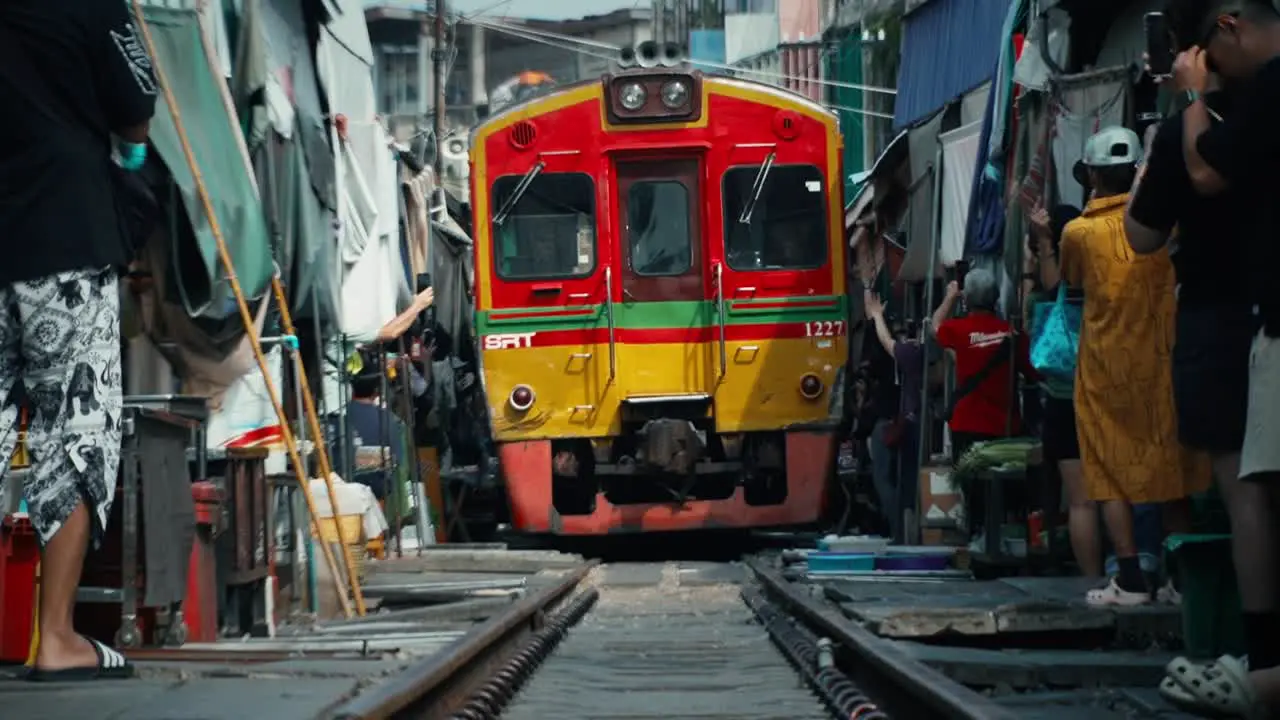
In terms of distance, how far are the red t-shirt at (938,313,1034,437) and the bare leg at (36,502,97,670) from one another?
20.5 ft

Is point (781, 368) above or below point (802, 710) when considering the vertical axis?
above

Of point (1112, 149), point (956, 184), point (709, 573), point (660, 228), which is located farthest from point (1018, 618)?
point (956, 184)

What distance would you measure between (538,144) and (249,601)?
6791 mm

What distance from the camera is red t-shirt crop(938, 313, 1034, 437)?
10.5 meters

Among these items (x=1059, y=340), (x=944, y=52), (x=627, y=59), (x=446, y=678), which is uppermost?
(x=944, y=52)

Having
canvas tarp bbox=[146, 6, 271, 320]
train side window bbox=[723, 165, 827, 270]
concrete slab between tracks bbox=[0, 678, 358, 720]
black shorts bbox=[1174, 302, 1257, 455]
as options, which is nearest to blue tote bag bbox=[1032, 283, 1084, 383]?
black shorts bbox=[1174, 302, 1257, 455]

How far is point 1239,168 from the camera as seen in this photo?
4.59 meters

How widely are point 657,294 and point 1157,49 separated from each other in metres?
7.02

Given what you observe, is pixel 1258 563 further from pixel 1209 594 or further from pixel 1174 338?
pixel 1174 338

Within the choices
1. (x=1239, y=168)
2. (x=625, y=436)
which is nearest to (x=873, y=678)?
(x=1239, y=168)

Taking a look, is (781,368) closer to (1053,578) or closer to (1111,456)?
(1053,578)

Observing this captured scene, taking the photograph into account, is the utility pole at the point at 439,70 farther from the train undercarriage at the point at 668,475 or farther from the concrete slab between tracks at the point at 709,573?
the concrete slab between tracks at the point at 709,573

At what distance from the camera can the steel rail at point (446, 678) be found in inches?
174

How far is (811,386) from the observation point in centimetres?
1367
